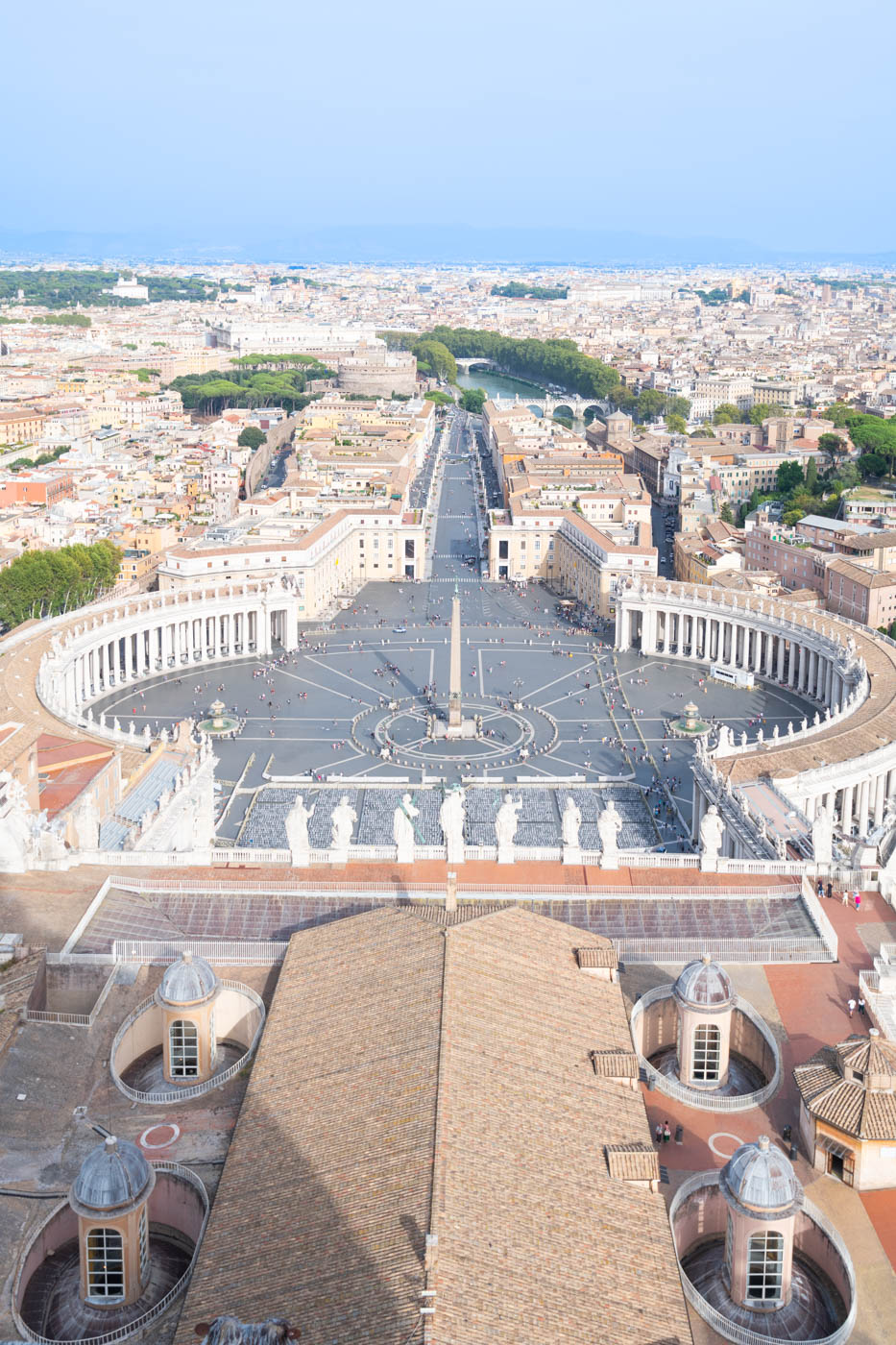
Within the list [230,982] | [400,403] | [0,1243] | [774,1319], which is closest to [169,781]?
[230,982]

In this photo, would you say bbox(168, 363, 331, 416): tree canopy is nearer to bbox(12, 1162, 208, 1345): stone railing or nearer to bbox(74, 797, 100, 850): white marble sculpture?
bbox(74, 797, 100, 850): white marble sculpture

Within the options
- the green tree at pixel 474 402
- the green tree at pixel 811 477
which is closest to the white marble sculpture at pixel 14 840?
the green tree at pixel 811 477

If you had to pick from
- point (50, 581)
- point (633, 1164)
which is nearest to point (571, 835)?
point (633, 1164)

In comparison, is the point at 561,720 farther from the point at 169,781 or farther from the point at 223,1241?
the point at 223,1241

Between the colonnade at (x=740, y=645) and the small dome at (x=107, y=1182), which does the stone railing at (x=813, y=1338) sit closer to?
the small dome at (x=107, y=1182)

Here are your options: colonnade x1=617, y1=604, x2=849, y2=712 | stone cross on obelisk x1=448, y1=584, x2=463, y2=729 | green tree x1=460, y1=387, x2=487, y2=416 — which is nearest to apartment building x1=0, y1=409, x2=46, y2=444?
green tree x1=460, y1=387, x2=487, y2=416

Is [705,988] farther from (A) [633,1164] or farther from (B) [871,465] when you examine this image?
(B) [871,465]
